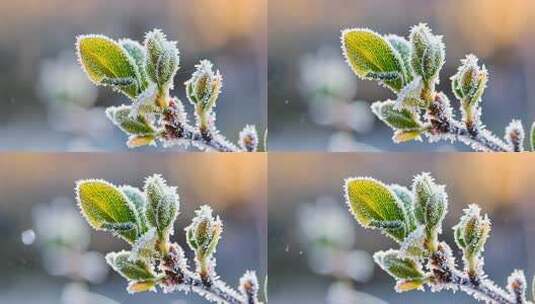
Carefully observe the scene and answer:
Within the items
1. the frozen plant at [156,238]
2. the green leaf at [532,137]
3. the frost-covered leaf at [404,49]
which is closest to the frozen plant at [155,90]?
the frozen plant at [156,238]

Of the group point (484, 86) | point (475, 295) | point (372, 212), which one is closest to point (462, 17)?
point (484, 86)

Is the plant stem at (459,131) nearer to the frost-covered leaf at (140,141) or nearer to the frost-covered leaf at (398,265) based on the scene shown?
the frost-covered leaf at (398,265)

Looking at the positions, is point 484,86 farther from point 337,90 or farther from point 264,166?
point 264,166

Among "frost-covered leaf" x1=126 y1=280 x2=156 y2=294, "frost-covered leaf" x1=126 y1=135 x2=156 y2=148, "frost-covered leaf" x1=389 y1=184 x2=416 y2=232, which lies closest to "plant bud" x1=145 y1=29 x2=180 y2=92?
"frost-covered leaf" x1=126 y1=135 x2=156 y2=148

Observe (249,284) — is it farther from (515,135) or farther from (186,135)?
(515,135)

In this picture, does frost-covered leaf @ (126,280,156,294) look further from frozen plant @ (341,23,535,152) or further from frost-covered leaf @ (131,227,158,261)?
frozen plant @ (341,23,535,152)

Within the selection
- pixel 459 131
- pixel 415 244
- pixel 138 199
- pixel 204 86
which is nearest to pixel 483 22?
pixel 459 131
